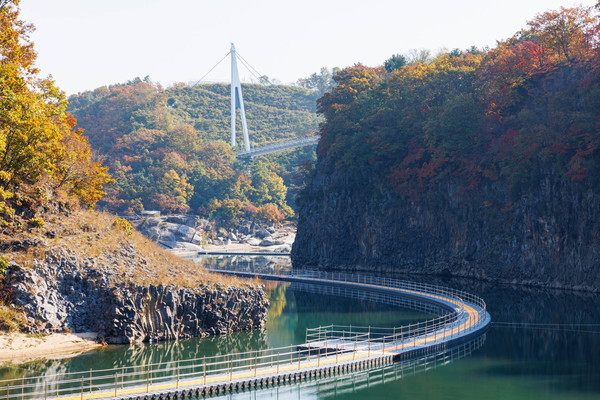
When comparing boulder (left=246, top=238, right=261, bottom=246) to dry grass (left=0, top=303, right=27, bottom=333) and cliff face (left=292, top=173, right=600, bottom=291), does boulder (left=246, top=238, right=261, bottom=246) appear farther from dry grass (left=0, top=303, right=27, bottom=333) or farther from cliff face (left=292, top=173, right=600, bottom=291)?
dry grass (left=0, top=303, right=27, bottom=333)

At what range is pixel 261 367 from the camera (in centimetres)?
3394

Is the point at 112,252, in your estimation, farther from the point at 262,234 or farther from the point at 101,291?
the point at 262,234

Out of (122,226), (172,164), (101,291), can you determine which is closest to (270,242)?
(172,164)

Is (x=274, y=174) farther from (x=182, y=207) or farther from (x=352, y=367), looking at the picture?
(x=352, y=367)

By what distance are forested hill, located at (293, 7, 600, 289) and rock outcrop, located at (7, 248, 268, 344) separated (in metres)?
37.3

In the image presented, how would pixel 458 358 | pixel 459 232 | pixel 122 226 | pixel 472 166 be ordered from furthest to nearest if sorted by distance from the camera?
pixel 459 232
pixel 472 166
pixel 122 226
pixel 458 358

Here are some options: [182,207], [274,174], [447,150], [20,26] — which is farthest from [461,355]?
[274,174]

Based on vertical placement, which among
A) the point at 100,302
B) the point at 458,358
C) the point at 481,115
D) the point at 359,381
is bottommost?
the point at 359,381

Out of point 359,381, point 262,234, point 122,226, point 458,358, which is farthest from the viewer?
point 262,234

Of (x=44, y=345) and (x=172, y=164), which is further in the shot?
(x=172, y=164)

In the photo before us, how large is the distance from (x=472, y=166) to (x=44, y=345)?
167 feet

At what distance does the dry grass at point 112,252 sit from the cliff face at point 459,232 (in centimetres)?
3374

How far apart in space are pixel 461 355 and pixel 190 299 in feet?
51.9

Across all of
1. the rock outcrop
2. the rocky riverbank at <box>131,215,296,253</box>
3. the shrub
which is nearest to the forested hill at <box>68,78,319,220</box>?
the rocky riverbank at <box>131,215,296,253</box>
